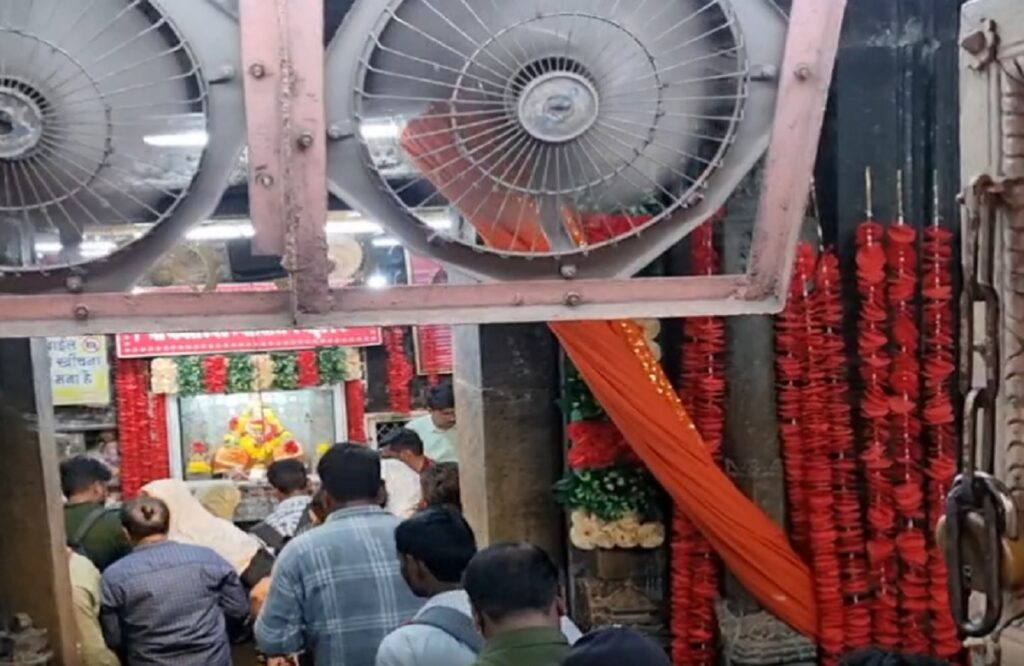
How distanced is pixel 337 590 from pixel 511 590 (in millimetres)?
1284

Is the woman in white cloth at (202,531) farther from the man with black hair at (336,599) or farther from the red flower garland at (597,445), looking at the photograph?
the man with black hair at (336,599)

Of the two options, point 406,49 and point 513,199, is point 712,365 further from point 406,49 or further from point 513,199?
point 406,49

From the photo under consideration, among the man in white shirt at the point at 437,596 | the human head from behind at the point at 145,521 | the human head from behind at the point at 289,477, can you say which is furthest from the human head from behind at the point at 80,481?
the man in white shirt at the point at 437,596

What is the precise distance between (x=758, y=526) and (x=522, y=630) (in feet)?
7.86

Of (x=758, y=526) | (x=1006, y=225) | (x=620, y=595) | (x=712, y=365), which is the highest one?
(x=1006, y=225)

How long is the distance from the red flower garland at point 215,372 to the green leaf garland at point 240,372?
55 millimetres

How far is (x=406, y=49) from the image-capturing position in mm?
2898

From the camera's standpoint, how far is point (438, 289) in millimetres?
2916

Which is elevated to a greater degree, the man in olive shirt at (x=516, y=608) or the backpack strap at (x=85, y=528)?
the man in olive shirt at (x=516, y=608)

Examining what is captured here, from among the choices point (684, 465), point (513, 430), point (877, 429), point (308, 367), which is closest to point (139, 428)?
point (308, 367)

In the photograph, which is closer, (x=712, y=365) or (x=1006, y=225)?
(x=1006, y=225)

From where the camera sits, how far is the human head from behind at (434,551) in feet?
11.3

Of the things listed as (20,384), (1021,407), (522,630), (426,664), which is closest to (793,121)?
(1021,407)

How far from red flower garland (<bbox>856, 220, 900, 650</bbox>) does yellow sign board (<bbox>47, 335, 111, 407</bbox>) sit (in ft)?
32.8
